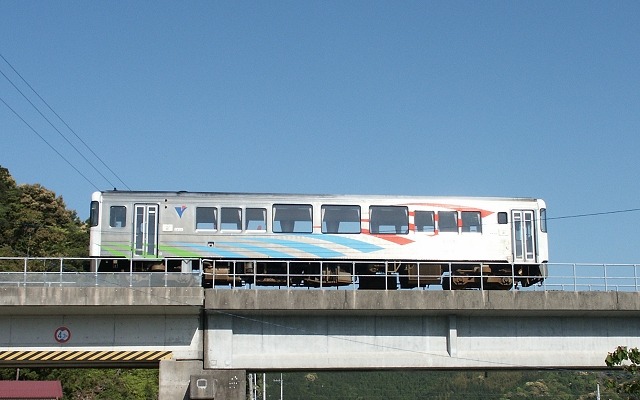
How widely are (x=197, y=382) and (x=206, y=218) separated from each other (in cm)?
886

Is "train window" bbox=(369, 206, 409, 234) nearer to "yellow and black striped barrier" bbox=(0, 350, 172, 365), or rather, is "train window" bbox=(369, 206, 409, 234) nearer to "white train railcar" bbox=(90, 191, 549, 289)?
"white train railcar" bbox=(90, 191, 549, 289)

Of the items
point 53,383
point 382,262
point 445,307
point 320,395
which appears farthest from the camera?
point 320,395

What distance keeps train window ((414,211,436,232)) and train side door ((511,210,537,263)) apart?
3155mm

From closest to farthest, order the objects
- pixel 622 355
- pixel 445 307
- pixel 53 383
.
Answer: pixel 622 355, pixel 445 307, pixel 53 383

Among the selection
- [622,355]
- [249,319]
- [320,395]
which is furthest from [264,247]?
[320,395]

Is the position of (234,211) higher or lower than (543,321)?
higher

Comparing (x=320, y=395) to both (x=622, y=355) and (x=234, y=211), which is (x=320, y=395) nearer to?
(x=234, y=211)

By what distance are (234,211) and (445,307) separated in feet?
32.4

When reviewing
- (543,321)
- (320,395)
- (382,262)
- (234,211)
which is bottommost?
(320,395)

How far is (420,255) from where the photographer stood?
3228cm

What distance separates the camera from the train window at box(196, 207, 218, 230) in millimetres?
31703

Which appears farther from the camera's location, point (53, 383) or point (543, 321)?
point (53, 383)

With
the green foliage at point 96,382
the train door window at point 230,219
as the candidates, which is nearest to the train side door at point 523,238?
the train door window at point 230,219

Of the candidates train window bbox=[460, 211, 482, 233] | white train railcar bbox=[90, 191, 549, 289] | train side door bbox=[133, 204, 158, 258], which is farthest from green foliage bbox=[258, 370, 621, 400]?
train side door bbox=[133, 204, 158, 258]
